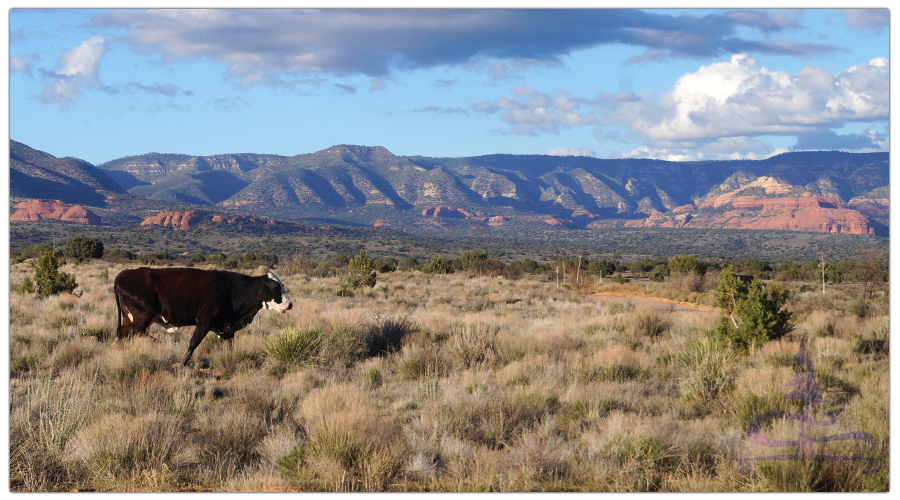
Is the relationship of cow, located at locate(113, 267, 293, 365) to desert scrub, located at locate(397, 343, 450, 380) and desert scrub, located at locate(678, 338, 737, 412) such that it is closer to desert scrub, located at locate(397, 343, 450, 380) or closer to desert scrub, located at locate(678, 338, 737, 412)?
desert scrub, located at locate(397, 343, 450, 380)

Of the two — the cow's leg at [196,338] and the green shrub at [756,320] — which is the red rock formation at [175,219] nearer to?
the cow's leg at [196,338]

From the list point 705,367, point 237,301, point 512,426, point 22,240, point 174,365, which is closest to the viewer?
point 512,426

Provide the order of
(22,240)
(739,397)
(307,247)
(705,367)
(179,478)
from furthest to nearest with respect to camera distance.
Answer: (307,247), (22,240), (705,367), (739,397), (179,478)

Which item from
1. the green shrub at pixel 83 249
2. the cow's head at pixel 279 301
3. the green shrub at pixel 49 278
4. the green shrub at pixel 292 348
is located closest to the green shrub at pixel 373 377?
the green shrub at pixel 292 348

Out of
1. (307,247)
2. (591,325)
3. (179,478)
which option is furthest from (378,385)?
(307,247)

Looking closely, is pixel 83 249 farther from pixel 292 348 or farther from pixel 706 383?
pixel 706 383

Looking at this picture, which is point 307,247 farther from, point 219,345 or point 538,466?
point 538,466

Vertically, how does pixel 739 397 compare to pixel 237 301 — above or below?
below

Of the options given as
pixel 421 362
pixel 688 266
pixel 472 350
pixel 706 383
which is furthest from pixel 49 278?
pixel 688 266
